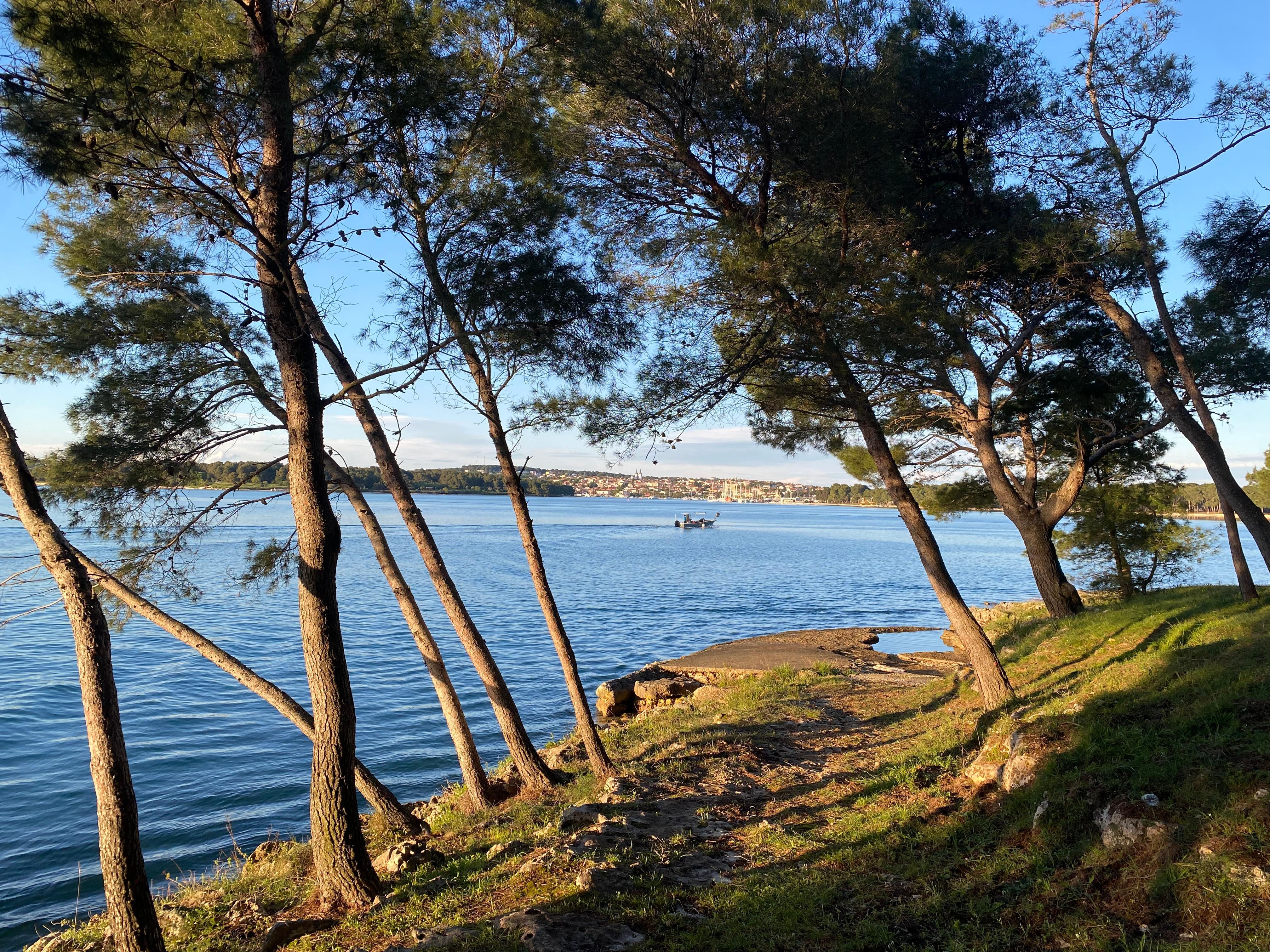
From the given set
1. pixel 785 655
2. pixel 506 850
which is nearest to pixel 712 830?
pixel 506 850

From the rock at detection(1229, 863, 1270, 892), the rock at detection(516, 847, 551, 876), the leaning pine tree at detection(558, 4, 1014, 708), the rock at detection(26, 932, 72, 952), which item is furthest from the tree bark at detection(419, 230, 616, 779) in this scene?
the rock at detection(1229, 863, 1270, 892)

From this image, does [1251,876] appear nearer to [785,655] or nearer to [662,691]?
[662,691]

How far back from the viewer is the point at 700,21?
26.1ft

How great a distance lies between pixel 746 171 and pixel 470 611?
22183 mm

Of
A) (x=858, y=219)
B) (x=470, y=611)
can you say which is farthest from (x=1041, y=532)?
(x=470, y=611)

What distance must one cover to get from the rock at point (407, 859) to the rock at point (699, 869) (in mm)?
2131

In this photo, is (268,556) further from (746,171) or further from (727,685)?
(727,685)

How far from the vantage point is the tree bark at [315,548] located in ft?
17.9

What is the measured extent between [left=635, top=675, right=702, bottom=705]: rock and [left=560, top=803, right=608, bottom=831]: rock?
8.46 meters

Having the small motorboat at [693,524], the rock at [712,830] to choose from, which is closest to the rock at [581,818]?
the rock at [712,830]

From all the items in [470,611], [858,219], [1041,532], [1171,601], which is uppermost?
[858,219]

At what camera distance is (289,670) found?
56.6ft

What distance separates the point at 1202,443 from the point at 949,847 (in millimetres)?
6132

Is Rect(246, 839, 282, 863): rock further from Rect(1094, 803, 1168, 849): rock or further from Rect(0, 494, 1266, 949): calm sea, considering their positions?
Rect(1094, 803, 1168, 849): rock
